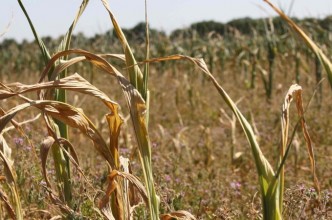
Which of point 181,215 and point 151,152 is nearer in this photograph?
point 181,215

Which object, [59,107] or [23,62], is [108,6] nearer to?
[59,107]

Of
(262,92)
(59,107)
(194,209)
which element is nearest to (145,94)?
(59,107)

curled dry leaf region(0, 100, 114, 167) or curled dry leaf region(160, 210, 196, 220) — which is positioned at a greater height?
curled dry leaf region(0, 100, 114, 167)

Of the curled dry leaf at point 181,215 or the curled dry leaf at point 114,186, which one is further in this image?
the curled dry leaf at point 181,215

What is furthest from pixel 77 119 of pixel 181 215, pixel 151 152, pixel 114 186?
pixel 151 152

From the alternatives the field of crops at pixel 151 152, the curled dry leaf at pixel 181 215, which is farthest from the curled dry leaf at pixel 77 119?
the curled dry leaf at pixel 181 215

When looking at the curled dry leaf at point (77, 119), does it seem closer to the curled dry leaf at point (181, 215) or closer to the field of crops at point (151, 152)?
the field of crops at point (151, 152)

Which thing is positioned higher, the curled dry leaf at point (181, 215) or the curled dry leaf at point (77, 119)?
the curled dry leaf at point (77, 119)

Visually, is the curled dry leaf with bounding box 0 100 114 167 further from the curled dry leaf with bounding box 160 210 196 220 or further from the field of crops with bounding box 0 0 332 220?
the curled dry leaf with bounding box 160 210 196 220

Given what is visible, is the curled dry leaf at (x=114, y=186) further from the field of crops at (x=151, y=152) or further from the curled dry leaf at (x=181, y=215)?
the curled dry leaf at (x=181, y=215)

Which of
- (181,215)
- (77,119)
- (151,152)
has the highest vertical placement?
(77,119)

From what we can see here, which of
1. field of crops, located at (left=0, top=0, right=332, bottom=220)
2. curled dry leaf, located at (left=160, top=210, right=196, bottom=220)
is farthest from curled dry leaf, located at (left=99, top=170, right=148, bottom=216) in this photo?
curled dry leaf, located at (left=160, top=210, right=196, bottom=220)

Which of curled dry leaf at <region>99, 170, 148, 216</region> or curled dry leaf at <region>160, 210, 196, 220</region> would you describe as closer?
curled dry leaf at <region>99, 170, 148, 216</region>

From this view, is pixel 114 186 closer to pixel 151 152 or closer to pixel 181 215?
pixel 181 215
